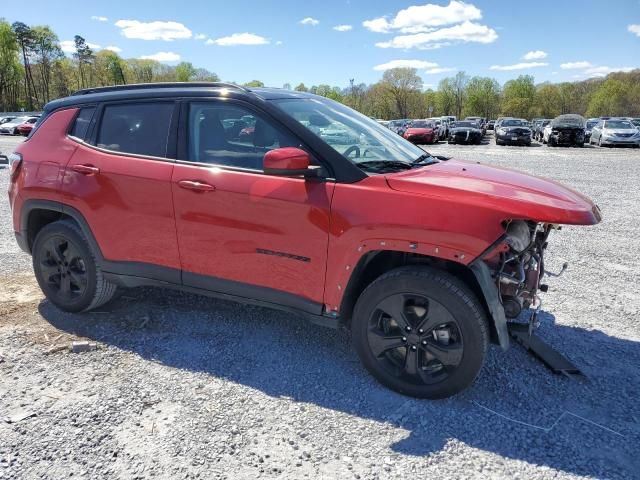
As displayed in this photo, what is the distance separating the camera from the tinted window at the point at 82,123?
392cm

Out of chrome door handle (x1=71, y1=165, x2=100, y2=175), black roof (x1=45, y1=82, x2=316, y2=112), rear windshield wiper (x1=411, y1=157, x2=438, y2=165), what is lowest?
chrome door handle (x1=71, y1=165, x2=100, y2=175)

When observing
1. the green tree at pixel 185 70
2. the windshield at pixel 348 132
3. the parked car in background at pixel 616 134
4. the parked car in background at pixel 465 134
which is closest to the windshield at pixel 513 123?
the parked car in background at pixel 465 134

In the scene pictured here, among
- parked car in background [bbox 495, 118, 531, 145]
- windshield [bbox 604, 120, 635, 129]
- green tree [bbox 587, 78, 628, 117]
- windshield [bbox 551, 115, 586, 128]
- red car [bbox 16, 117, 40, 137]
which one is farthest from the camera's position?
green tree [bbox 587, 78, 628, 117]

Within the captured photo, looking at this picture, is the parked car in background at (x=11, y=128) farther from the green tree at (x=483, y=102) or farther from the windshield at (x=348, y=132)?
the green tree at (x=483, y=102)

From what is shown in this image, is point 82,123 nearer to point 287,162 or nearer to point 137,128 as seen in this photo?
point 137,128

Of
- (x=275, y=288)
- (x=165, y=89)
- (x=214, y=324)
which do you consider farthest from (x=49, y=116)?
(x=275, y=288)

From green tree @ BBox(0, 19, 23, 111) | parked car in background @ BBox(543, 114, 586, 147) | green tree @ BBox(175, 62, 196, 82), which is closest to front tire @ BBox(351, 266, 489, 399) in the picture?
parked car in background @ BBox(543, 114, 586, 147)

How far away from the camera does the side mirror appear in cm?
290

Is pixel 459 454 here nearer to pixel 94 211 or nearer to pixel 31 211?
pixel 94 211

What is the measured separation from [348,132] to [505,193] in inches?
50.1

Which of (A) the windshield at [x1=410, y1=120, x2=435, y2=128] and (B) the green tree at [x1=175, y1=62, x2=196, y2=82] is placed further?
(B) the green tree at [x1=175, y1=62, x2=196, y2=82]

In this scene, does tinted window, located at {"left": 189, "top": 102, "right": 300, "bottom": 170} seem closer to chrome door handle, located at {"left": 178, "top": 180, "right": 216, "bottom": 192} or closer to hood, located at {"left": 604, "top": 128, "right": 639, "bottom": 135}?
chrome door handle, located at {"left": 178, "top": 180, "right": 216, "bottom": 192}

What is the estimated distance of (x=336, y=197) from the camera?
2941mm

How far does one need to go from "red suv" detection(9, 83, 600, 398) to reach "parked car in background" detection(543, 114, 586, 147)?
2706 centimetres
